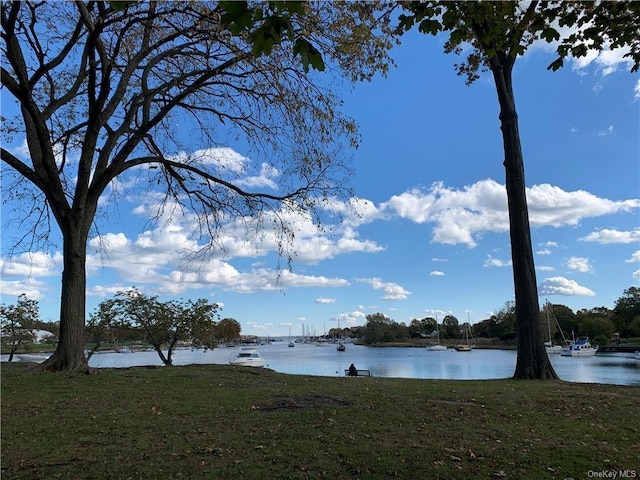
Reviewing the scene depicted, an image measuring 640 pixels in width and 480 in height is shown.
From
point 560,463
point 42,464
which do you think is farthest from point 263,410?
point 560,463

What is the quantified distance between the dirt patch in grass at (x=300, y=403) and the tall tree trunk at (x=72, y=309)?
5.77m

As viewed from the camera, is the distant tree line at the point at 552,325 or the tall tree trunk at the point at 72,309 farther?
the distant tree line at the point at 552,325

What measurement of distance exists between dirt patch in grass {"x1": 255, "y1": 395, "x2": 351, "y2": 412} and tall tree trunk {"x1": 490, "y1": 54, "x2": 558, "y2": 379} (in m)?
7.97

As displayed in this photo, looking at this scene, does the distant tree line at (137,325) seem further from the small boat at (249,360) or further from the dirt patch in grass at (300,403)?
the dirt patch in grass at (300,403)

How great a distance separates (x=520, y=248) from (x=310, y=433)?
1054 cm

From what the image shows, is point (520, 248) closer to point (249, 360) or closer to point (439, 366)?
point (249, 360)

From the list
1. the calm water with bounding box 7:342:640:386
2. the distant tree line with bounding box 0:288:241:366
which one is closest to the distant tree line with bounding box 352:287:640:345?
the calm water with bounding box 7:342:640:386

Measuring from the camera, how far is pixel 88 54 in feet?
39.3

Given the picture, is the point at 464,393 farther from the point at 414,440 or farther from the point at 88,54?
the point at 88,54

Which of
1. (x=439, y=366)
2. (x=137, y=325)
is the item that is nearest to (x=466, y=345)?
(x=439, y=366)

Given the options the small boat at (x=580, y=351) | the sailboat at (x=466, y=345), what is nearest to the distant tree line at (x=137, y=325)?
the small boat at (x=580, y=351)

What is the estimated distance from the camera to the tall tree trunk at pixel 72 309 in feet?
36.2

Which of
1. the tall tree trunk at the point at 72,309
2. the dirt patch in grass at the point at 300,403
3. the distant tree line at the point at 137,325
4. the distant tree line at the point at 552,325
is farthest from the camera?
the distant tree line at the point at 552,325

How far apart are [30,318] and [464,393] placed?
26827 mm
